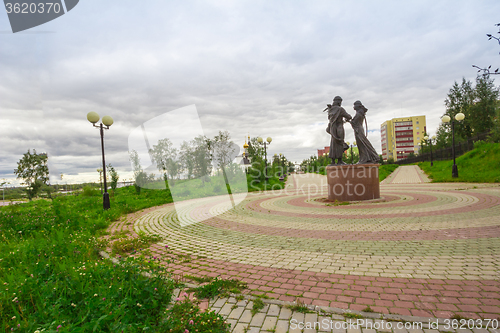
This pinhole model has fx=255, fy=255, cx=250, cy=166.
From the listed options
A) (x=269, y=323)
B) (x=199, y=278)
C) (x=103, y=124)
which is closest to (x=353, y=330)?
(x=269, y=323)

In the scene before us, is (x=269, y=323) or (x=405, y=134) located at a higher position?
(x=405, y=134)

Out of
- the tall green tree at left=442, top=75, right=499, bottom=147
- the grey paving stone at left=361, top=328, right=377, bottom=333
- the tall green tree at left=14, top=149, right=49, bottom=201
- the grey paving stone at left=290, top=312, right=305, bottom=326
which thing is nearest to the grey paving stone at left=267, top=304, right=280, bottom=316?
the grey paving stone at left=290, top=312, right=305, bottom=326

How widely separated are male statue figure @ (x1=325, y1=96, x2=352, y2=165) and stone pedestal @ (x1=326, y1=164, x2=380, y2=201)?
3.33 ft

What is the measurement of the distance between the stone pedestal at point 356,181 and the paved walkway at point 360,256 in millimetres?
2178

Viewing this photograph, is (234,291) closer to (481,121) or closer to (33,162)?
(33,162)

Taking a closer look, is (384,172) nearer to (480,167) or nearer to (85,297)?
(480,167)

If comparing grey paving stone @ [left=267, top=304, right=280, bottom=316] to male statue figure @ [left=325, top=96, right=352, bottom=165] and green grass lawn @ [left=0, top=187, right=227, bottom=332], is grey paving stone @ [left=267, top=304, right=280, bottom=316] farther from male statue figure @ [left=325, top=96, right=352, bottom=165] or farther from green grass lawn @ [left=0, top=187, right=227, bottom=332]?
male statue figure @ [left=325, top=96, right=352, bottom=165]

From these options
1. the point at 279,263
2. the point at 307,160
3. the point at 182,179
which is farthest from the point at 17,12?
the point at 307,160

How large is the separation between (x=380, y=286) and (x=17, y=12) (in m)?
7.09

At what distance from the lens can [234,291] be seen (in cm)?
306

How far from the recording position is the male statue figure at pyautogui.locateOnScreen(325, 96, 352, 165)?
10711mm

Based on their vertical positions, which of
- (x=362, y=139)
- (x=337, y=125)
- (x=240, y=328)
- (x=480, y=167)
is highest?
(x=337, y=125)

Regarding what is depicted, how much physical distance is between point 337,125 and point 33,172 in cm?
2817

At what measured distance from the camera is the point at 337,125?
428 inches
